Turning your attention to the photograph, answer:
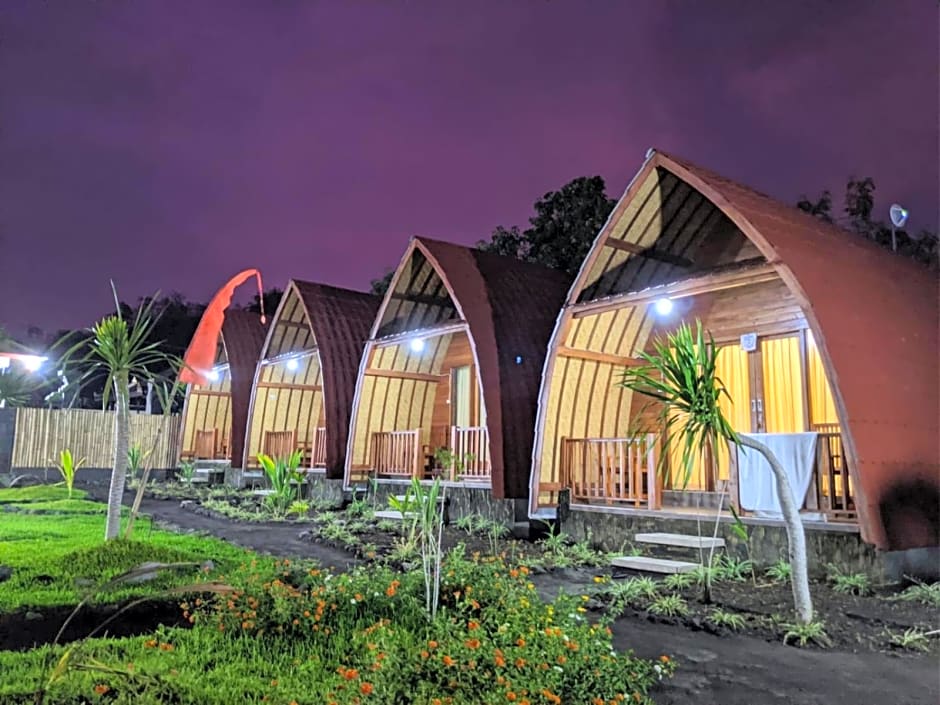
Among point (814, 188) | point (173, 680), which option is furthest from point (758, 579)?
point (814, 188)

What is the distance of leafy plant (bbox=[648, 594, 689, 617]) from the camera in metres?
6.09

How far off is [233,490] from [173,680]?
49.9ft

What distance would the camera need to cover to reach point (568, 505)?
1023 cm

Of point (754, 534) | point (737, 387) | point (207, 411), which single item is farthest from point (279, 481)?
point (207, 411)

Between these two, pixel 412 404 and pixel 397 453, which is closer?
pixel 397 453

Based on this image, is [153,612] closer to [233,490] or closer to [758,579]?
[758,579]

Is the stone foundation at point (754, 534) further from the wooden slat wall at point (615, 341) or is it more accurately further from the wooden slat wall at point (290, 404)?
the wooden slat wall at point (290, 404)

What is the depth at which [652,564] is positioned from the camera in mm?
7934

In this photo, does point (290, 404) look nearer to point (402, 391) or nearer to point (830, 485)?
point (402, 391)

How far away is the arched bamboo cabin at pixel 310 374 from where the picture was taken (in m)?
16.3

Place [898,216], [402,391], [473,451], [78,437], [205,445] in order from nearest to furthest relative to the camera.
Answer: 1. [898,216]
2. [473,451]
3. [402,391]
4. [78,437]
5. [205,445]

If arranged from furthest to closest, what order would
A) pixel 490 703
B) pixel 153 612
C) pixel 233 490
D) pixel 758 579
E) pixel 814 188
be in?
1. pixel 814 188
2. pixel 233 490
3. pixel 758 579
4. pixel 153 612
5. pixel 490 703

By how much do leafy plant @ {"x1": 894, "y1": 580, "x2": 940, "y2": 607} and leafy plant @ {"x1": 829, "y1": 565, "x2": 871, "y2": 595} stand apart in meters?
0.30

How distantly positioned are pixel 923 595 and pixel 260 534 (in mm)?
8807
